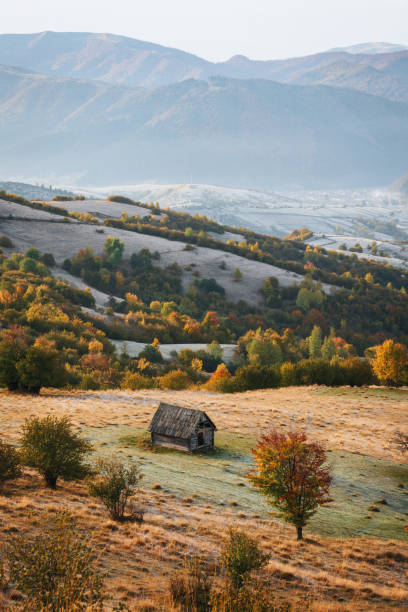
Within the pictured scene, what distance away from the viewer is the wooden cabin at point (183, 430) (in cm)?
4191

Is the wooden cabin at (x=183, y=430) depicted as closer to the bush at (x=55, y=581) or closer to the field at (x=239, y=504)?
the field at (x=239, y=504)

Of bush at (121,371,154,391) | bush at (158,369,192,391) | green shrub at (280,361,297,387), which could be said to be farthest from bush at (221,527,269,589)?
green shrub at (280,361,297,387)

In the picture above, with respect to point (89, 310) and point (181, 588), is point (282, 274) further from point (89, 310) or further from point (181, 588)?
point (181, 588)

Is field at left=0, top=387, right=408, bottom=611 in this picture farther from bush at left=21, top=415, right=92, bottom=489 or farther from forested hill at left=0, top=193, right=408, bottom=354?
forested hill at left=0, top=193, right=408, bottom=354

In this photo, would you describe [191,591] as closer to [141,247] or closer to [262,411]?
[262,411]

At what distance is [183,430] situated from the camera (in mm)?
42188

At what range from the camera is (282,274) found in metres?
183

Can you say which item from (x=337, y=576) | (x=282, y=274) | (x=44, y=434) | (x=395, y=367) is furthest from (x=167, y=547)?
(x=282, y=274)

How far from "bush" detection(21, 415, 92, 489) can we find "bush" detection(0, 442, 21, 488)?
2.79 feet

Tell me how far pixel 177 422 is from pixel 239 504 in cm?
1146

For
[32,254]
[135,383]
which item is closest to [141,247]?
[32,254]

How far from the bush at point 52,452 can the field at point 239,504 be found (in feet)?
3.30

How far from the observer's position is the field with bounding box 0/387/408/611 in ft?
72.8

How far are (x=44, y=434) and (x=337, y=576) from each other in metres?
16.1
